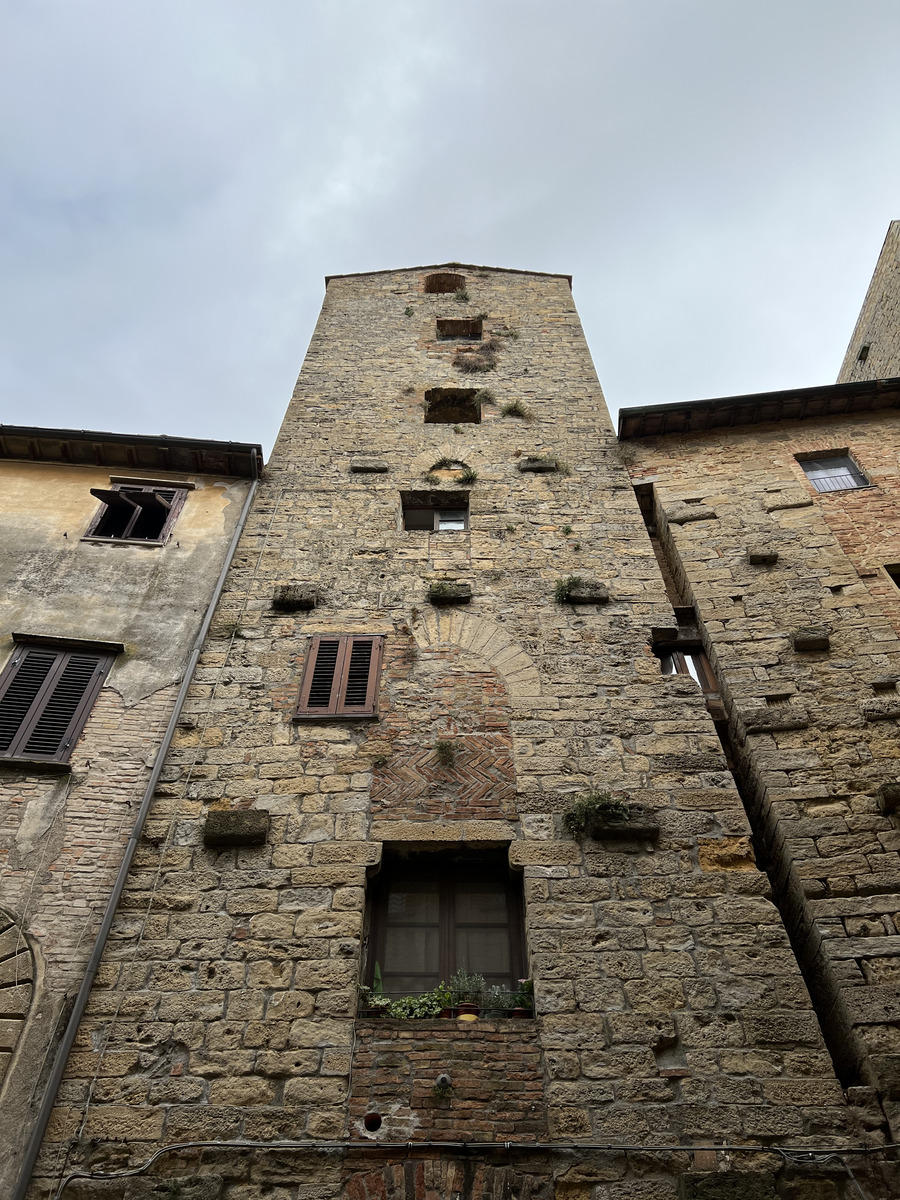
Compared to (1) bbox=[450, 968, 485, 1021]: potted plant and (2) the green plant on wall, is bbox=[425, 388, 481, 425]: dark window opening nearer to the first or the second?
(2) the green plant on wall

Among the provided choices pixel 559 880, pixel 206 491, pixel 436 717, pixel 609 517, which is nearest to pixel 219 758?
pixel 436 717

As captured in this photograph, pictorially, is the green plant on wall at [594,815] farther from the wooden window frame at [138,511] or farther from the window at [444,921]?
the wooden window frame at [138,511]

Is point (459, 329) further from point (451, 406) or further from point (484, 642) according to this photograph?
point (484, 642)

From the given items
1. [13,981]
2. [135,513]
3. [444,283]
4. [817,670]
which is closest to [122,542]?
[135,513]

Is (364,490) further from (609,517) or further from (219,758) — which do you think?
(219,758)

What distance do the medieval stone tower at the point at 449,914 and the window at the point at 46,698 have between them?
3.18 ft

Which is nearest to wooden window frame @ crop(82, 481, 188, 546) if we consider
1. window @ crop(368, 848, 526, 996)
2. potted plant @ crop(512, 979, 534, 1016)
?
window @ crop(368, 848, 526, 996)

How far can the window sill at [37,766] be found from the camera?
268 inches

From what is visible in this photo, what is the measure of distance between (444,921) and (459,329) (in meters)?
11.6

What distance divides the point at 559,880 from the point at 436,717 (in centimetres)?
195

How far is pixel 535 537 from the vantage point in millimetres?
9844

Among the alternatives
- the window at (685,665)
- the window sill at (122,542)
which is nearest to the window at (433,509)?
the window sill at (122,542)

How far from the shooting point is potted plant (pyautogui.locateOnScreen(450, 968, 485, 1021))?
572 cm

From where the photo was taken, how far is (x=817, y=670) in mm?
7977
